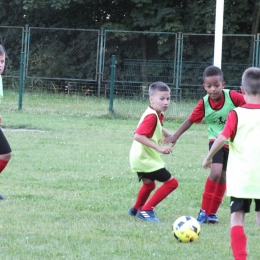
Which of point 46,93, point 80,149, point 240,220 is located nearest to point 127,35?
point 46,93

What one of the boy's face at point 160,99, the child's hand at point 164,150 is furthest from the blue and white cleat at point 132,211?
the boy's face at point 160,99

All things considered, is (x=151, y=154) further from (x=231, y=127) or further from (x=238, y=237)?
(x=238, y=237)

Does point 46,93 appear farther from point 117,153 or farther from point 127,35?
point 117,153

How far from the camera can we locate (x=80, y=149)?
12.5 m

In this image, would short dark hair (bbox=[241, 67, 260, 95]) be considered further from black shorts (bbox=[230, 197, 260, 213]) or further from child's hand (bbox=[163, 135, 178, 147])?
child's hand (bbox=[163, 135, 178, 147])

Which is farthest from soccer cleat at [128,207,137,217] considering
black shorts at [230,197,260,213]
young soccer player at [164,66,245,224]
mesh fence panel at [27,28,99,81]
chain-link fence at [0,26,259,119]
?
mesh fence panel at [27,28,99,81]

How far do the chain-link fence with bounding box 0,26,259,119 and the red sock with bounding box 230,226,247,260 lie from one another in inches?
626

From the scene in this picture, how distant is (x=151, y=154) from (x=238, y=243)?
2312mm

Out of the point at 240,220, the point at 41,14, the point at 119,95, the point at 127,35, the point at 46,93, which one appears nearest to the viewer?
the point at 240,220

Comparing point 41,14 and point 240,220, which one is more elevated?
point 41,14

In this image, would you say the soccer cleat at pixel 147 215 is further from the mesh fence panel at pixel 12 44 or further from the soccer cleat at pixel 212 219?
the mesh fence panel at pixel 12 44

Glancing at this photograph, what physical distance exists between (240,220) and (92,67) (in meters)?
21.0

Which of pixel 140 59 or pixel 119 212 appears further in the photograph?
pixel 140 59

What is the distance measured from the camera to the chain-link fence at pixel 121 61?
22375 mm
